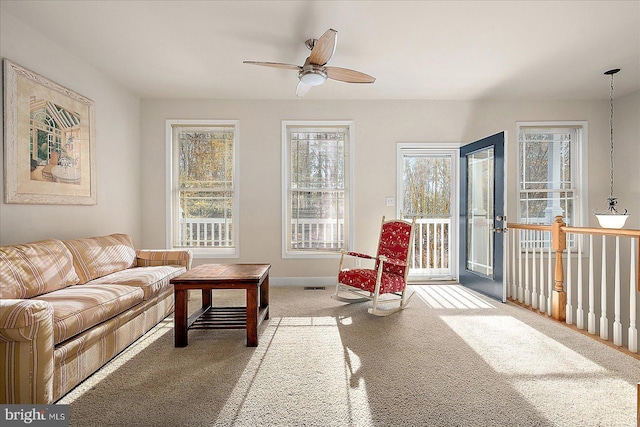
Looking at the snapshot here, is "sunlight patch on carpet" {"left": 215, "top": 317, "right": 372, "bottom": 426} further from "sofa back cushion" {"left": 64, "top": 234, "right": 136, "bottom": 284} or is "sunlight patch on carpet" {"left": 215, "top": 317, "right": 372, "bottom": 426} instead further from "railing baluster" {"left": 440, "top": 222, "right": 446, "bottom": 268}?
"railing baluster" {"left": 440, "top": 222, "right": 446, "bottom": 268}

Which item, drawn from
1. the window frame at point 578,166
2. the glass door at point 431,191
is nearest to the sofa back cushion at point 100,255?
the glass door at point 431,191

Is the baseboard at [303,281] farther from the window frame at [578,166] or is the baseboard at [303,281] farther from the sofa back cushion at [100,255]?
the window frame at [578,166]

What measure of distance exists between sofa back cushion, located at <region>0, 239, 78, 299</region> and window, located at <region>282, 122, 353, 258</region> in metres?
2.55

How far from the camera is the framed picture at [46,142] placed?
100 inches

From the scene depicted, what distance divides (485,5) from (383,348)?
9.08ft

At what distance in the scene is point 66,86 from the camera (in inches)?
123

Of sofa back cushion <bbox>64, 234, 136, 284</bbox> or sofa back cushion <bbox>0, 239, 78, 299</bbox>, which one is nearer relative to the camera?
sofa back cushion <bbox>0, 239, 78, 299</bbox>

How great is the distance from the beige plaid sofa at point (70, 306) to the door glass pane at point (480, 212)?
359 centimetres

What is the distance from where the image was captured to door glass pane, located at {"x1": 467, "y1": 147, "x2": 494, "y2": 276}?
12.9ft

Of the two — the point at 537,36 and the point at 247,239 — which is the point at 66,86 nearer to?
the point at 247,239

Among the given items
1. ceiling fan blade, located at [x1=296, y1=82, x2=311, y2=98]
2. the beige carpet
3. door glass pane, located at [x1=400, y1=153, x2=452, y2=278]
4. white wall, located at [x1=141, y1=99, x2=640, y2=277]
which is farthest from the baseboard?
ceiling fan blade, located at [x1=296, y1=82, x2=311, y2=98]

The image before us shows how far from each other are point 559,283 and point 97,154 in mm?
5125

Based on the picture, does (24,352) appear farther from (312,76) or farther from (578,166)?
(578,166)

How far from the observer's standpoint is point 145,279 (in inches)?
107
